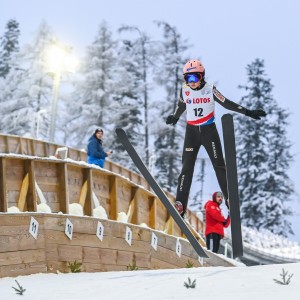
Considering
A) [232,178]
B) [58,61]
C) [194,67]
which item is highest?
[58,61]

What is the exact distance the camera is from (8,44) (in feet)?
163

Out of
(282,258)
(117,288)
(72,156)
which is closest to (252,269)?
(117,288)

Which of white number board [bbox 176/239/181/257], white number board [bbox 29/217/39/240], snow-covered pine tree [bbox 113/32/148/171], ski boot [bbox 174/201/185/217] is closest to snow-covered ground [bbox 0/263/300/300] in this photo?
ski boot [bbox 174/201/185/217]

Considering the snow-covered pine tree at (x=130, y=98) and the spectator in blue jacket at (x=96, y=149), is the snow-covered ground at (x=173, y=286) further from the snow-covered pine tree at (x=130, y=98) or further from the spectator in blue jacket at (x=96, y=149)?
the snow-covered pine tree at (x=130, y=98)

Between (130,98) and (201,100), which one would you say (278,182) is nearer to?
(130,98)

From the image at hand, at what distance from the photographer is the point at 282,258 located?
1016 inches

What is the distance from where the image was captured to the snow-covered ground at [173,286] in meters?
5.17

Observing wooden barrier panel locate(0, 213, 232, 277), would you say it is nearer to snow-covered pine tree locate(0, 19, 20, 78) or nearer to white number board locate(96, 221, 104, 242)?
white number board locate(96, 221, 104, 242)

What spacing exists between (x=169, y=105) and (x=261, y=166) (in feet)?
28.8

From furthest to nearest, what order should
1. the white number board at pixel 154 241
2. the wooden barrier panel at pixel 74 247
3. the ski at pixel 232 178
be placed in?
1. the white number board at pixel 154 241
2. the wooden barrier panel at pixel 74 247
3. the ski at pixel 232 178

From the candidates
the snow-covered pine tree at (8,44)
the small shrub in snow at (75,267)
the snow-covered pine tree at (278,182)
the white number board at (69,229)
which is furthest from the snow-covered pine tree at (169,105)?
the small shrub in snow at (75,267)

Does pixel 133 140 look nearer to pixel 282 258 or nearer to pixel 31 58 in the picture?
pixel 31 58

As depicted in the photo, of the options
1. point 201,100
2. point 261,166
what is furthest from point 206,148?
point 261,166

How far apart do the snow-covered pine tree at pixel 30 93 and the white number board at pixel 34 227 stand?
29.5 meters
